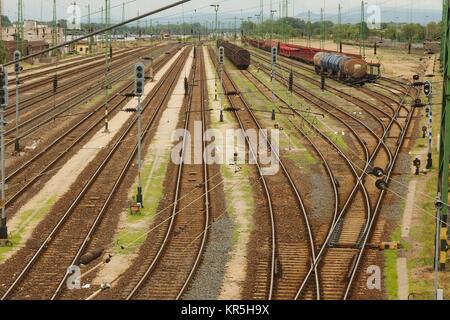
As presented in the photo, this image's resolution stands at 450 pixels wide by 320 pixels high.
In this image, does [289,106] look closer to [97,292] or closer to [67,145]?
[67,145]

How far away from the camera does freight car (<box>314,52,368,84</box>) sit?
2427 inches

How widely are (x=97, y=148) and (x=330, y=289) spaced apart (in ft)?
71.1

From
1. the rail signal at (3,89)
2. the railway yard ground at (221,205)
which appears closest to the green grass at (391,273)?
the railway yard ground at (221,205)

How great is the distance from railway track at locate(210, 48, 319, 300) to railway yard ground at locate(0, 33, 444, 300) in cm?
6

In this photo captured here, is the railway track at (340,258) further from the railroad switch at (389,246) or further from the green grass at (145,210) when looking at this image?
the green grass at (145,210)

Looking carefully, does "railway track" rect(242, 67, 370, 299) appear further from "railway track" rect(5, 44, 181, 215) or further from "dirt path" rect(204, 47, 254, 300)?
"railway track" rect(5, 44, 181, 215)

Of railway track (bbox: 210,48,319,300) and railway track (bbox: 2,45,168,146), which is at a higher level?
railway track (bbox: 2,45,168,146)

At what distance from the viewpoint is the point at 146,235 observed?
2147 cm

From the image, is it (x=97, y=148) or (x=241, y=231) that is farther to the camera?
(x=97, y=148)

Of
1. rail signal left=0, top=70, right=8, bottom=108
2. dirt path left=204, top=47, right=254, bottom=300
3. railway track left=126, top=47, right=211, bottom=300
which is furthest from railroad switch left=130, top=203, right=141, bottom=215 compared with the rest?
rail signal left=0, top=70, right=8, bottom=108

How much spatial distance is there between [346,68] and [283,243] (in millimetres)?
44155

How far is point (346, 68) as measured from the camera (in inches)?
2454

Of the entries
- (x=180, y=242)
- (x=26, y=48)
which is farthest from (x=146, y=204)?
(x=26, y=48)
